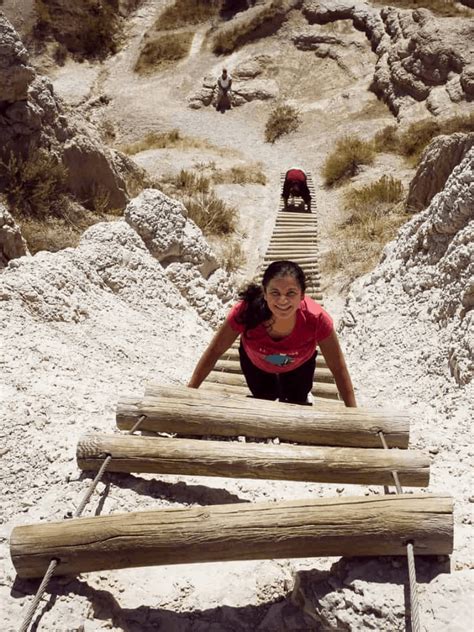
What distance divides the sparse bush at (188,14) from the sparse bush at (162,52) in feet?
3.48

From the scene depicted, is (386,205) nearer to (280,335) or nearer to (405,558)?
(280,335)

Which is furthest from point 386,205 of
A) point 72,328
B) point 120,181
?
point 72,328

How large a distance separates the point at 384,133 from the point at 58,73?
13463mm

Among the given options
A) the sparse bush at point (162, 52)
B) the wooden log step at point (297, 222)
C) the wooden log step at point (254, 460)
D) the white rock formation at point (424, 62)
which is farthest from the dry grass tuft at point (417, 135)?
the wooden log step at point (254, 460)

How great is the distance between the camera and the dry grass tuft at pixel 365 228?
7.95m

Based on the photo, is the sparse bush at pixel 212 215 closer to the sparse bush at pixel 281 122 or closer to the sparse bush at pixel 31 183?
the sparse bush at pixel 31 183

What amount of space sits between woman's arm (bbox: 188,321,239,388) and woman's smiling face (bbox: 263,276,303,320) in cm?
37

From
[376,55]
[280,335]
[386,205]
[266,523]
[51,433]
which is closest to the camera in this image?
[266,523]

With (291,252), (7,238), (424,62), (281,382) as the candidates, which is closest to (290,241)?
(291,252)

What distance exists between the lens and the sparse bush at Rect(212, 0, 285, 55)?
20.1 meters

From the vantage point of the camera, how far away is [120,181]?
8617 mm

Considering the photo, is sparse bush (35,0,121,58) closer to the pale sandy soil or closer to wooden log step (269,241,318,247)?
wooden log step (269,241,318,247)

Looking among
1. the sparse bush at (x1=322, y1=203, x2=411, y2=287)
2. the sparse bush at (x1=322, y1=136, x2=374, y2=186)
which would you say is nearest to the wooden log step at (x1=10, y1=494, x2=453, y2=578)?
the sparse bush at (x1=322, y1=203, x2=411, y2=287)

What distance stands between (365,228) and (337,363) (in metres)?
6.32
